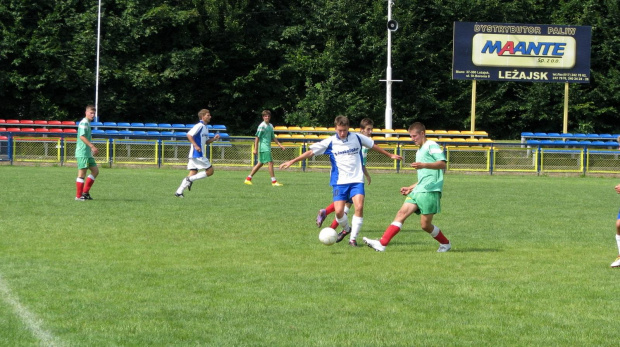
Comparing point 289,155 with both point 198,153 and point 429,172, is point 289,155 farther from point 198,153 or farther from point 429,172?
point 429,172

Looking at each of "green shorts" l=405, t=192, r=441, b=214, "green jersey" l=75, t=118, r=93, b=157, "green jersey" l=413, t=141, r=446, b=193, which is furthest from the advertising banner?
"green shorts" l=405, t=192, r=441, b=214

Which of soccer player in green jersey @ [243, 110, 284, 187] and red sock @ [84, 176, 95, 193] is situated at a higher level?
soccer player in green jersey @ [243, 110, 284, 187]

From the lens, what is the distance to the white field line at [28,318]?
5.70 meters

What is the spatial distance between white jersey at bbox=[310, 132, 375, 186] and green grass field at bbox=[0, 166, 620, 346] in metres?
0.90

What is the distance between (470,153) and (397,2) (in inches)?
651

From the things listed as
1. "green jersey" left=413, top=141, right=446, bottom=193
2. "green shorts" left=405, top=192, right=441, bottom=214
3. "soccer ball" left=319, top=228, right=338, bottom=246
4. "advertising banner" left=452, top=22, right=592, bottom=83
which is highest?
"advertising banner" left=452, top=22, right=592, bottom=83

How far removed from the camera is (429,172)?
32.8 feet

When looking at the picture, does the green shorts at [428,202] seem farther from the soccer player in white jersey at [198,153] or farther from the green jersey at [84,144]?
the soccer player in white jersey at [198,153]

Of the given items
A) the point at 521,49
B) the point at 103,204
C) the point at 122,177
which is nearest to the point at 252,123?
the point at 521,49

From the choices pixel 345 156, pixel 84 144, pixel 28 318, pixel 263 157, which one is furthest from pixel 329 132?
pixel 28 318

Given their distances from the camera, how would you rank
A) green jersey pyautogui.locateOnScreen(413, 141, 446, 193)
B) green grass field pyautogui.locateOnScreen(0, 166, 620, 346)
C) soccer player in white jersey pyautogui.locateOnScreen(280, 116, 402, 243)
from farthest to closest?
soccer player in white jersey pyautogui.locateOnScreen(280, 116, 402, 243) → green jersey pyautogui.locateOnScreen(413, 141, 446, 193) → green grass field pyautogui.locateOnScreen(0, 166, 620, 346)

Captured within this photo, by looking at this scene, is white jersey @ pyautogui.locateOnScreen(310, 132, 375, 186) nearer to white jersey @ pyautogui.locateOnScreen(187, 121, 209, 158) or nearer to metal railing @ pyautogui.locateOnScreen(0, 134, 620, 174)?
white jersey @ pyautogui.locateOnScreen(187, 121, 209, 158)

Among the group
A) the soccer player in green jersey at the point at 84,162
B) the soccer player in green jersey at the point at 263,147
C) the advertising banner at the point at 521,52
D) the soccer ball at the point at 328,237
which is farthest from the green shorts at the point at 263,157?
the advertising banner at the point at 521,52

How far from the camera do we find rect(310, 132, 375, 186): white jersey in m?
10.8
